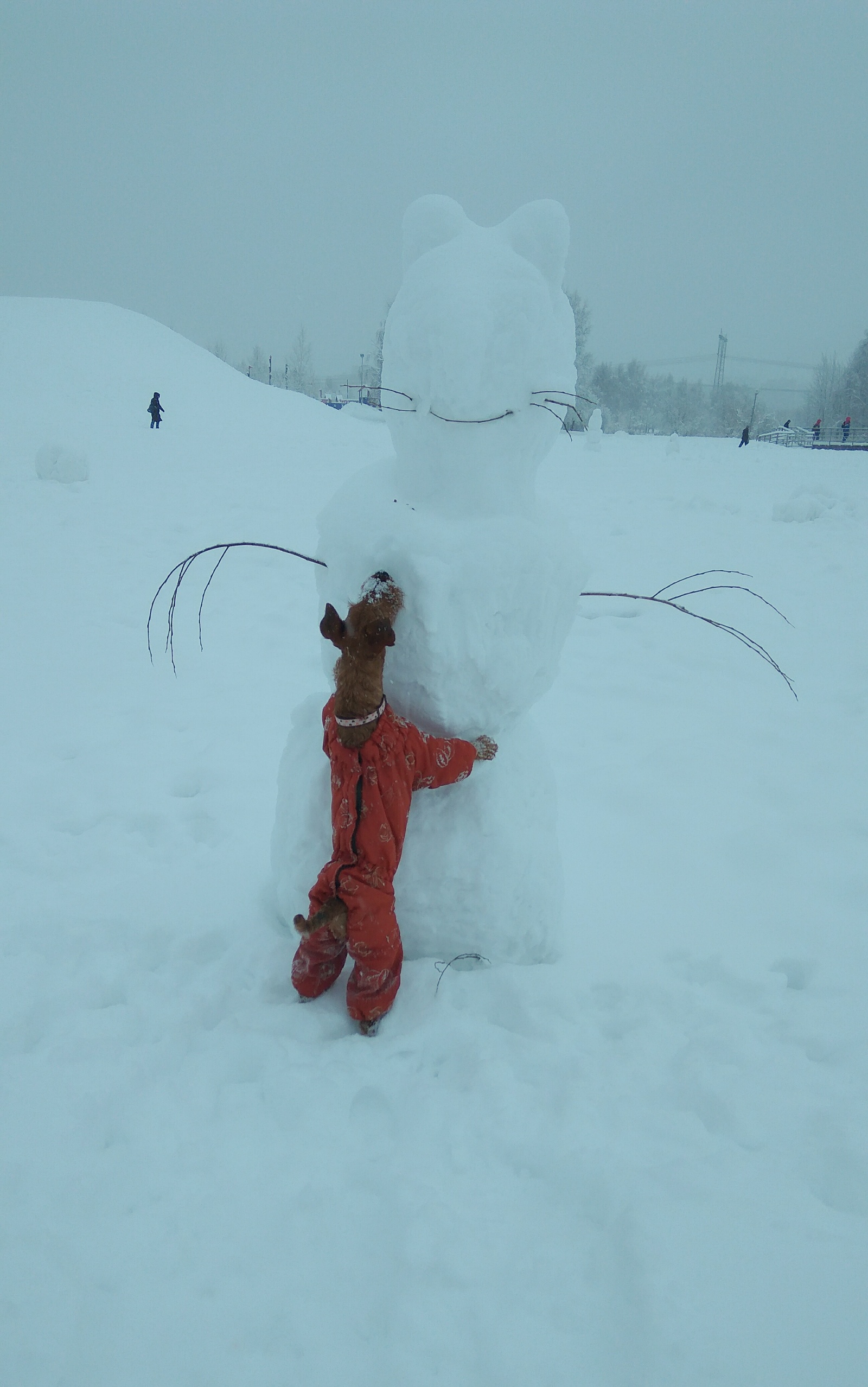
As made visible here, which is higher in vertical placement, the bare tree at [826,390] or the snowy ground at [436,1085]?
the bare tree at [826,390]

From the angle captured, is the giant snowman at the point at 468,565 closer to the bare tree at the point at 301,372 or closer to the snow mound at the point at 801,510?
the snow mound at the point at 801,510

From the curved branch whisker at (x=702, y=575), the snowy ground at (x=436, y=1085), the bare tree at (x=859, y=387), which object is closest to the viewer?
the snowy ground at (x=436, y=1085)

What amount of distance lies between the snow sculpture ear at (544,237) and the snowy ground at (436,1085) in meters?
0.91

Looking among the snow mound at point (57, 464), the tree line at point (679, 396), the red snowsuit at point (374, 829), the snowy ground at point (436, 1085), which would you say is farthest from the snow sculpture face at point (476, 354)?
the tree line at point (679, 396)

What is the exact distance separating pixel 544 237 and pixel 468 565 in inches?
32.2

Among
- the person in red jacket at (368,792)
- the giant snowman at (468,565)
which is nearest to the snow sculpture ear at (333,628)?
the person in red jacket at (368,792)

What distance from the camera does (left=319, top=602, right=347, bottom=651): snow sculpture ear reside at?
1594 millimetres

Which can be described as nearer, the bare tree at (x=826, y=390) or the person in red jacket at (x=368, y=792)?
the person in red jacket at (x=368, y=792)

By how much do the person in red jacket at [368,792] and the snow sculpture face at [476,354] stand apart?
33cm

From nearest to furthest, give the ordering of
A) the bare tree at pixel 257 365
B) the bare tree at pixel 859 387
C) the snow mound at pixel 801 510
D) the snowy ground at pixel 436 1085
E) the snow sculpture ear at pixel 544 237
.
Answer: the snowy ground at pixel 436 1085 < the snow sculpture ear at pixel 544 237 < the snow mound at pixel 801 510 < the bare tree at pixel 859 387 < the bare tree at pixel 257 365

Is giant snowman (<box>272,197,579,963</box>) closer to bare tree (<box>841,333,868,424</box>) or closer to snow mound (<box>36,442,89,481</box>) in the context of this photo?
snow mound (<box>36,442,89,481</box>)

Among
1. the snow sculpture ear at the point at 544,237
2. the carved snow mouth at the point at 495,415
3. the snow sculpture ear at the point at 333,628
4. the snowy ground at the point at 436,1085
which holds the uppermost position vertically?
the snow sculpture ear at the point at 544,237

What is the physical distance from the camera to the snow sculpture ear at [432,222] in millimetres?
1763

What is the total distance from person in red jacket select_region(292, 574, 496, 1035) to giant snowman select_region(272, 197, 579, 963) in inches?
4.0
